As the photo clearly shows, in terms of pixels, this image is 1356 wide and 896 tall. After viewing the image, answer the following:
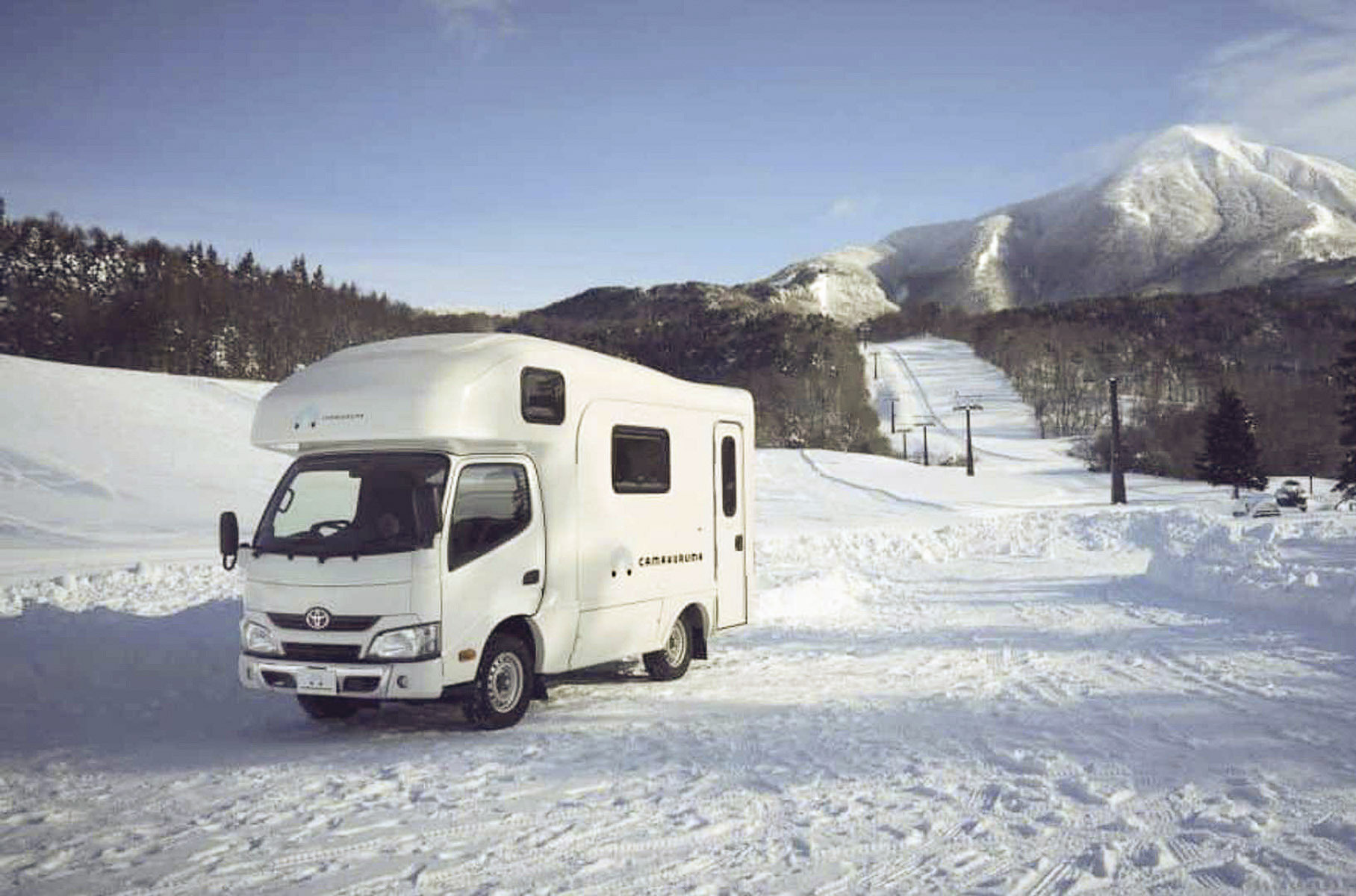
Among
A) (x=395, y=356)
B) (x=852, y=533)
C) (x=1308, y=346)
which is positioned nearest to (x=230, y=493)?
(x=852, y=533)

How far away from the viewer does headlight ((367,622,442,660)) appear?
7695 mm

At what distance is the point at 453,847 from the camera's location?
5477mm

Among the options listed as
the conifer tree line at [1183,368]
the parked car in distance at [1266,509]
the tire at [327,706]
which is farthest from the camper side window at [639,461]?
the conifer tree line at [1183,368]

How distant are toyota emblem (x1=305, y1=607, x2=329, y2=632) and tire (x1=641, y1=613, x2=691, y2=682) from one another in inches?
143

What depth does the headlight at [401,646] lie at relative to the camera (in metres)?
7.70

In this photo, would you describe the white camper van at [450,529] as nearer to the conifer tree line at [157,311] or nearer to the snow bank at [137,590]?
the snow bank at [137,590]

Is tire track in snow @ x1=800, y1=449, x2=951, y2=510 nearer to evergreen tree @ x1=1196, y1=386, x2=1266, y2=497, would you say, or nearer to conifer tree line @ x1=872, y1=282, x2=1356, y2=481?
conifer tree line @ x1=872, y1=282, x2=1356, y2=481

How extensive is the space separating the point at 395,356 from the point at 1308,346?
586 ft

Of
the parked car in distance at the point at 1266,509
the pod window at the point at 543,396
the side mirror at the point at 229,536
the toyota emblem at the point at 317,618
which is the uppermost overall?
the pod window at the point at 543,396

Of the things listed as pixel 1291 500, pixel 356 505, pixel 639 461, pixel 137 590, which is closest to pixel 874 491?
pixel 1291 500

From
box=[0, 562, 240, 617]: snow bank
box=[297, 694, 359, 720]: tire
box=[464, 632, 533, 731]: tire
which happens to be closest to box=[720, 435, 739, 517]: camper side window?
box=[464, 632, 533, 731]: tire

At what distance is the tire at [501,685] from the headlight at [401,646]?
2.01 ft

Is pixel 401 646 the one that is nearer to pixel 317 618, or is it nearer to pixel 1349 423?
pixel 317 618

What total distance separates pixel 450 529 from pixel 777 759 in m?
3.09
